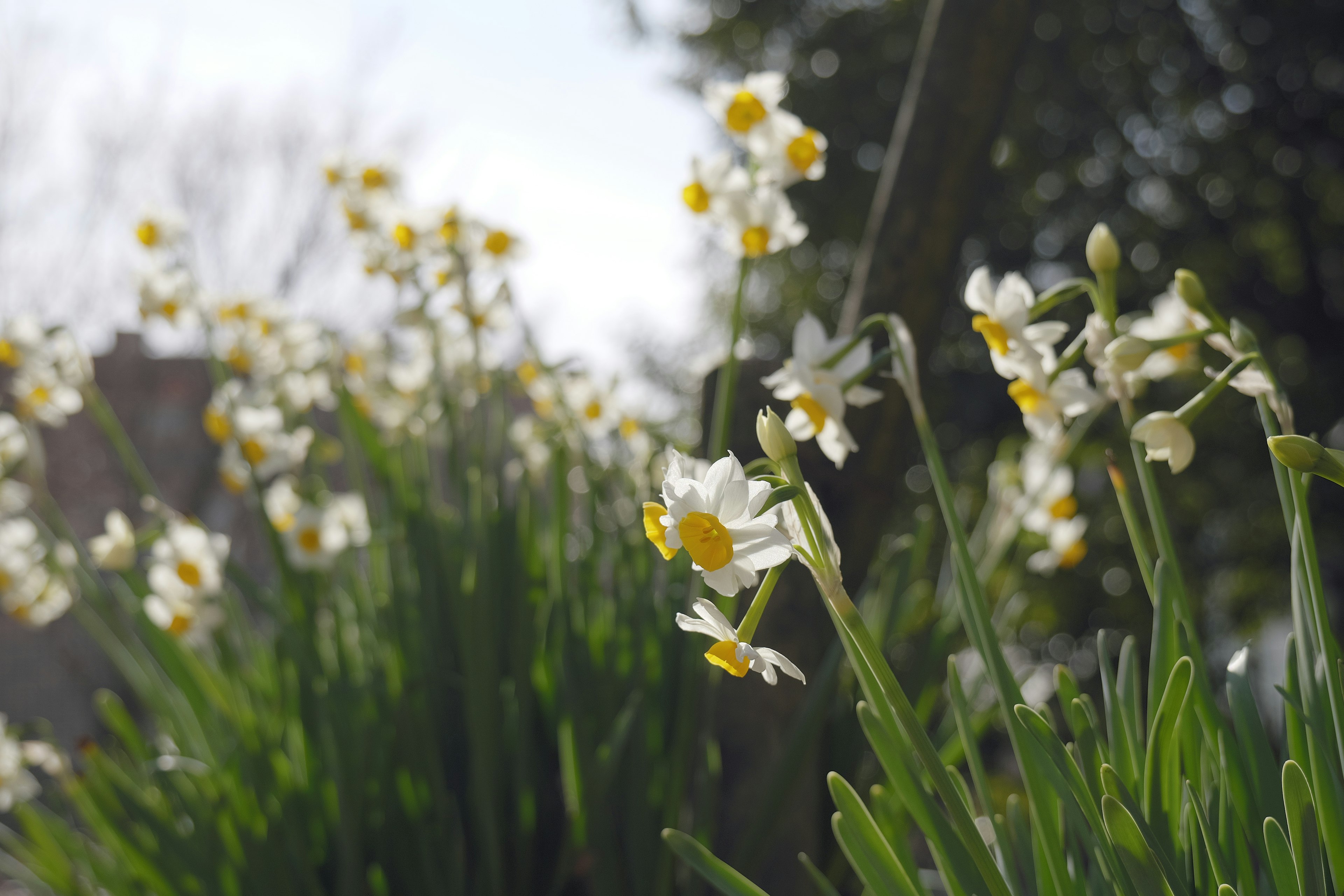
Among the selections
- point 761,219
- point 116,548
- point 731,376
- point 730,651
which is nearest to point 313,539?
point 116,548

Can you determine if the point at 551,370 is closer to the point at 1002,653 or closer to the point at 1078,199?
the point at 1002,653

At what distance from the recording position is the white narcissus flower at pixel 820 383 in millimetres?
754

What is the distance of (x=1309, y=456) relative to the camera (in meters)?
0.54

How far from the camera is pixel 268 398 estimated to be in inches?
Result: 67.5

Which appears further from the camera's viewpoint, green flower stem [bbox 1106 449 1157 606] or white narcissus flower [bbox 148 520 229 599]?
white narcissus flower [bbox 148 520 229 599]

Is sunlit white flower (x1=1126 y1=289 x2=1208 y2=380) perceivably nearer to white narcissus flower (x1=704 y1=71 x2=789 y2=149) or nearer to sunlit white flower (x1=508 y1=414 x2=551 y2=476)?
white narcissus flower (x1=704 y1=71 x2=789 y2=149)

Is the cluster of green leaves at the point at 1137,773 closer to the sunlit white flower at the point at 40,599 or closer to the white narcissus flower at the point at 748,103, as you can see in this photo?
the white narcissus flower at the point at 748,103

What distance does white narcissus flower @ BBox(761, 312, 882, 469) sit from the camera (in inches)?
29.7

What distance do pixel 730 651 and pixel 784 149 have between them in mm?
795

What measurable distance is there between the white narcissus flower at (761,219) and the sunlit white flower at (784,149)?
3 cm

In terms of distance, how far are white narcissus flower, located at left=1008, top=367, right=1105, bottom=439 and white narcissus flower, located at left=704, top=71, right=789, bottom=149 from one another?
1.69ft

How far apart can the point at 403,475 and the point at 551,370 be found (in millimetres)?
368

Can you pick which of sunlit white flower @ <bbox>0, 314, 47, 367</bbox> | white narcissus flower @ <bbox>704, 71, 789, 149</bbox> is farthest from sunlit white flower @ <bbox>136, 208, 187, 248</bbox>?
white narcissus flower @ <bbox>704, 71, 789, 149</bbox>

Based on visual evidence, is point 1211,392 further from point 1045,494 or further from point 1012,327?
point 1045,494
